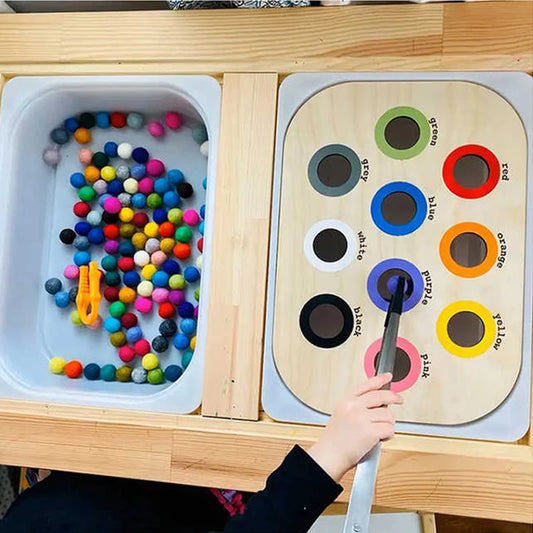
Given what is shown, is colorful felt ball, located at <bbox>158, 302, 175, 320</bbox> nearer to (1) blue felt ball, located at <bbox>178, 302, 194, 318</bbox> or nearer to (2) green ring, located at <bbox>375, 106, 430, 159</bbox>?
(1) blue felt ball, located at <bbox>178, 302, 194, 318</bbox>

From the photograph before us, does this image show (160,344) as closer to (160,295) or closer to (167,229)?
(160,295)

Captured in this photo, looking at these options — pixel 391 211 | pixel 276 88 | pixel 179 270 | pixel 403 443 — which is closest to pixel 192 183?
pixel 179 270

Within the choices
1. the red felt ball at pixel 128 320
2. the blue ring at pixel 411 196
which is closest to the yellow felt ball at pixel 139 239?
the red felt ball at pixel 128 320

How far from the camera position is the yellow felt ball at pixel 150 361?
99 cm

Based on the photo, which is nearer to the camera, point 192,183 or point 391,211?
point 391,211

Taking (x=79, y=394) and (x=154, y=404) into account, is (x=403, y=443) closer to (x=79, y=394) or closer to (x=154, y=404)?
(x=154, y=404)

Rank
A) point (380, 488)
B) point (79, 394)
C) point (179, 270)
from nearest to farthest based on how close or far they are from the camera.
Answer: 1. point (380, 488)
2. point (79, 394)
3. point (179, 270)

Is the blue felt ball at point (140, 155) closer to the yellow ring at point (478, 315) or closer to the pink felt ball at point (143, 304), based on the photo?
the pink felt ball at point (143, 304)

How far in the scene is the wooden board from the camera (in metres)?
0.80

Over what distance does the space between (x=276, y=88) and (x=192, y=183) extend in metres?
0.24

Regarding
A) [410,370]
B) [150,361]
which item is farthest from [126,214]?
[410,370]

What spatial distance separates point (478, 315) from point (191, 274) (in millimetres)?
421

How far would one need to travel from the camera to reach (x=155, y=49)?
3.00ft

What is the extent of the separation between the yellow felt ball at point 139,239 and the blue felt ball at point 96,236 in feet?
0.16
